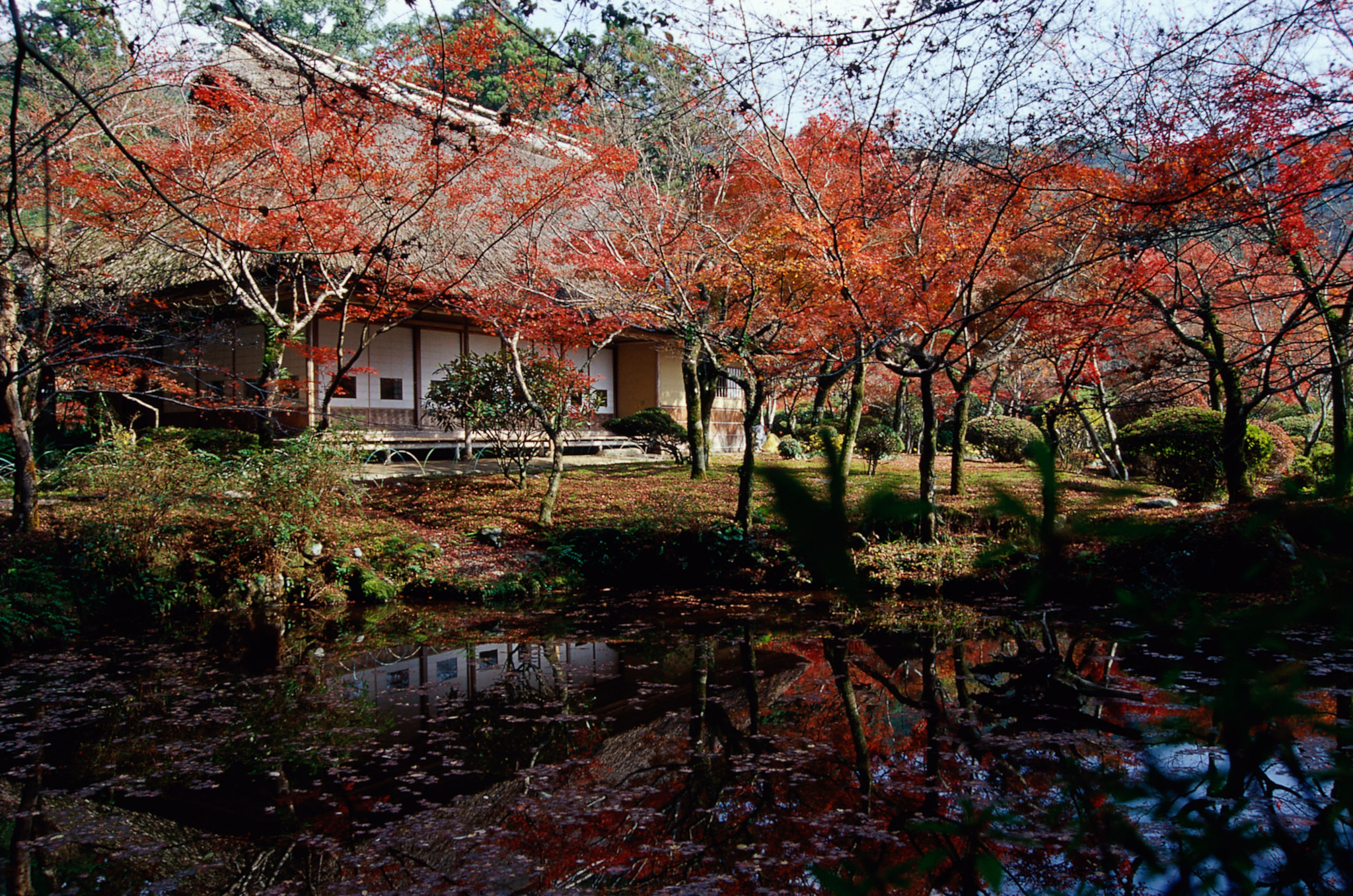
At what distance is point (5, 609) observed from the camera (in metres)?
6.69

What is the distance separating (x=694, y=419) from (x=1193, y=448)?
6667 mm

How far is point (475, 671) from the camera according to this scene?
621cm

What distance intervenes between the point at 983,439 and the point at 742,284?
25.7 ft

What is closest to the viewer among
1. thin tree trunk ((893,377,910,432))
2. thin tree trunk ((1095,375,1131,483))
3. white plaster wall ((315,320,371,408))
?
thin tree trunk ((1095,375,1131,483))

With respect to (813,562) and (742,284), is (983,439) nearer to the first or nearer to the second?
(742,284)

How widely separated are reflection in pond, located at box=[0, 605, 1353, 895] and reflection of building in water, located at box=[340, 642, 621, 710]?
3 centimetres

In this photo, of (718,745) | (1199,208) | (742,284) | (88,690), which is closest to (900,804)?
(718,745)

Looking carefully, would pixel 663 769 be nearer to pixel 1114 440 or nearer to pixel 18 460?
pixel 18 460

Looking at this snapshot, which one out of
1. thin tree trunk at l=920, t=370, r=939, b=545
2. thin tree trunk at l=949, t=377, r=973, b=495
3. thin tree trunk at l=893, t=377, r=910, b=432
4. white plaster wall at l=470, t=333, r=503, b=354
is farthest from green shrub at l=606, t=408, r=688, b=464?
thin tree trunk at l=920, t=370, r=939, b=545

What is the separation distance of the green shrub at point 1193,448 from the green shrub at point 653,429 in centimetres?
703

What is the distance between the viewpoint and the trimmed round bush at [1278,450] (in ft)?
39.6

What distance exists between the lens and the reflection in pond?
2.83 ft

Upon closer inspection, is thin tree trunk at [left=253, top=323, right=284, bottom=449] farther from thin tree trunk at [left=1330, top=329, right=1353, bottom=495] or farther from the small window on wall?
thin tree trunk at [left=1330, top=329, right=1353, bottom=495]

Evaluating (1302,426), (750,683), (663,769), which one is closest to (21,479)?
(750,683)
